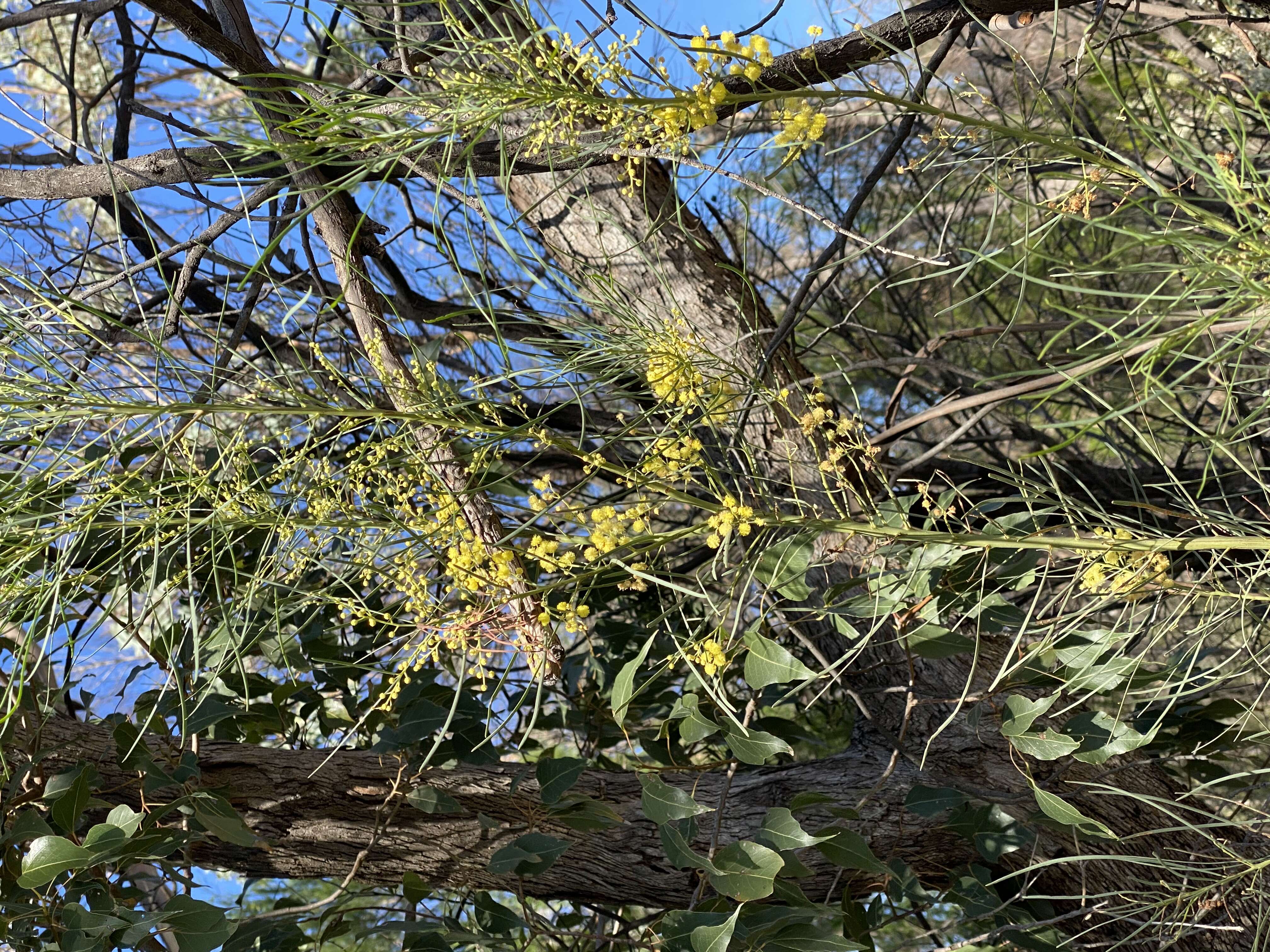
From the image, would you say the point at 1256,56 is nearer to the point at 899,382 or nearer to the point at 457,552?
the point at 899,382

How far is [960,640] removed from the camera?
841mm

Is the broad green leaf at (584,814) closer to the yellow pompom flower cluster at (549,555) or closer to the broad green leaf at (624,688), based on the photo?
the broad green leaf at (624,688)

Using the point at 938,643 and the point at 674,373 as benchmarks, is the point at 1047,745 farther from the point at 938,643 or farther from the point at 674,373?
the point at 674,373

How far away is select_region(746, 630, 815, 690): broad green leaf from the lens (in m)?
0.77

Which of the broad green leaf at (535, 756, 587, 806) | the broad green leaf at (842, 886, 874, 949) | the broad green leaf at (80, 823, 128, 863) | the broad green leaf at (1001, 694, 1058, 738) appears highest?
the broad green leaf at (80, 823, 128, 863)

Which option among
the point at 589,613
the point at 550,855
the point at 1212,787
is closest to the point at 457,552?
the point at 589,613

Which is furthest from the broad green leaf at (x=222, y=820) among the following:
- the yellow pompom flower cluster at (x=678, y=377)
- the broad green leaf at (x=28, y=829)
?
the yellow pompom flower cluster at (x=678, y=377)

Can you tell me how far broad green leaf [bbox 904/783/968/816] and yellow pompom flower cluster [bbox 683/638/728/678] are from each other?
0.38 meters

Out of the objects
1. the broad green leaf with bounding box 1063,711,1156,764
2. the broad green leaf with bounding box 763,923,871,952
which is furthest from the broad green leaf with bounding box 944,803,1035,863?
the broad green leaf with bounding box 763,923,871,952

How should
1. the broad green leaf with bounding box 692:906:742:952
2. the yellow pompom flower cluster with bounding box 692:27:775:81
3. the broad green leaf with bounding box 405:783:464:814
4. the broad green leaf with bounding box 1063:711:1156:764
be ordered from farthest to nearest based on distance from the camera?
the broad green leaf with bounding box 405:783:464:814 → the broad green leaf with bounding box 1063:711:1156:764 → the broad green leaf with bounding box 692:906:742:952 → the yellow pompom flower cluster with bounding box 692:27:775:81

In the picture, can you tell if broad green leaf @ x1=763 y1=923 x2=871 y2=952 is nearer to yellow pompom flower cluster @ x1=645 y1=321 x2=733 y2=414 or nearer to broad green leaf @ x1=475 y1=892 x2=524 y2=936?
broad green leaf @ x1=475 y1=892 x2=524 y2=936

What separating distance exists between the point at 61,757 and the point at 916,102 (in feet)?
3.41

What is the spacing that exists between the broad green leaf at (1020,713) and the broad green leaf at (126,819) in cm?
79

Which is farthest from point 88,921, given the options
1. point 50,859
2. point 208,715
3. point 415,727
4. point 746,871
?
point 746,871
